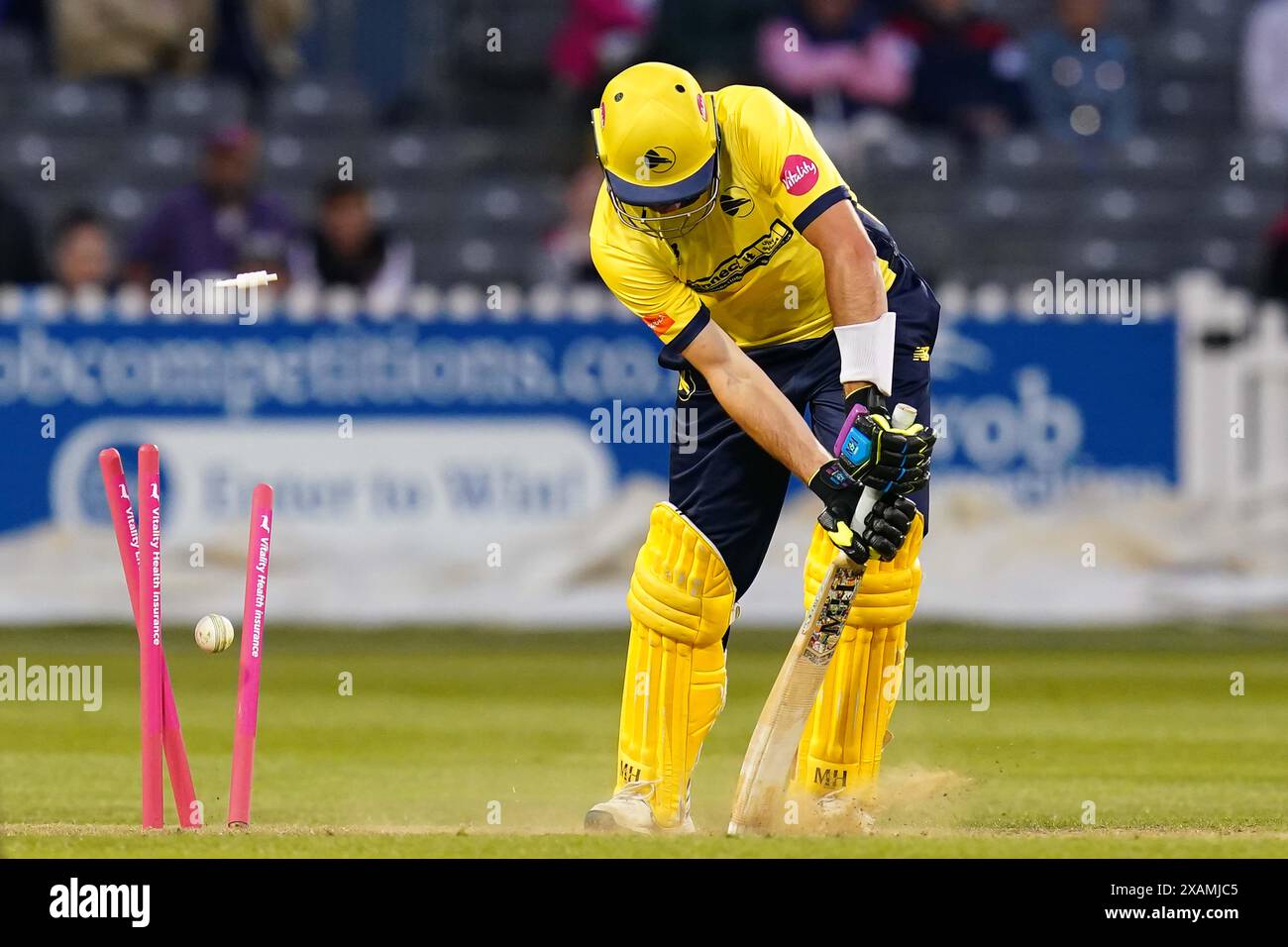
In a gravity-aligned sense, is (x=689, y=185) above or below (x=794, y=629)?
above

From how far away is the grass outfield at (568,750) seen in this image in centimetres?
600

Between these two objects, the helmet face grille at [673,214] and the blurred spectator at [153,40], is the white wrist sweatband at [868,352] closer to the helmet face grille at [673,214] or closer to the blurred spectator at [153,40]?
the helmet face grille at [673,214]

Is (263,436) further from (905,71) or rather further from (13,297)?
(905,71)

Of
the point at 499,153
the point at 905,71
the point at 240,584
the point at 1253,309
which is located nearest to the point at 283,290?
the point at 240,584

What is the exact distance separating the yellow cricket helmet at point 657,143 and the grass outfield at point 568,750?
167cm

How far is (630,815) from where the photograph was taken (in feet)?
20.5

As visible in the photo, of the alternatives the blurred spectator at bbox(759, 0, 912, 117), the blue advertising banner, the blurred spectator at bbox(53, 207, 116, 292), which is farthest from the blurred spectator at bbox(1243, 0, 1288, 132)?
the blurred spectator at bbox(53, 207, 116, 292)

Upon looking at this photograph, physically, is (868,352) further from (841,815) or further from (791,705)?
(841,815)

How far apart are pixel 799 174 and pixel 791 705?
145 centimetres

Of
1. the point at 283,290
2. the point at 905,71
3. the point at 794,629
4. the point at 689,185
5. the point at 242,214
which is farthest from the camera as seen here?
the point at 905,71

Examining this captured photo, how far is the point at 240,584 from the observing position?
11.8m

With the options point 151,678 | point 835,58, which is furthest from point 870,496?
point 835,58

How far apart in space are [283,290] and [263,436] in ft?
5.11

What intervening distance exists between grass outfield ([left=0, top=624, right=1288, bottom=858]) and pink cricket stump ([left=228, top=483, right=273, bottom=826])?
0.15 metres
